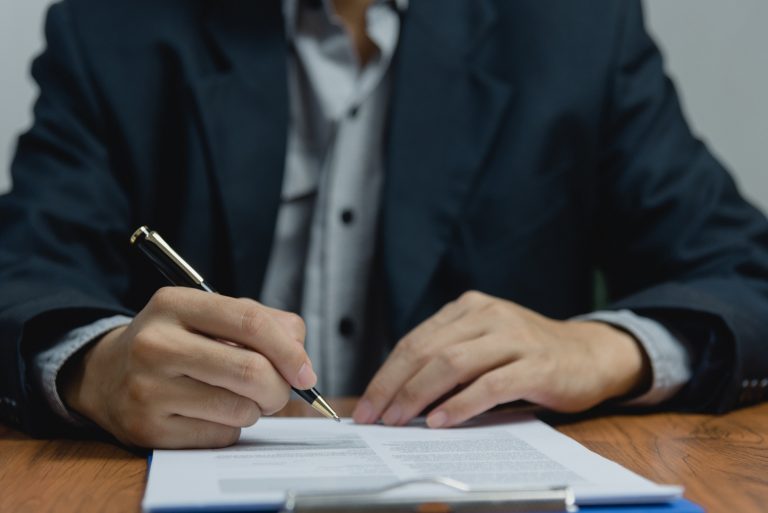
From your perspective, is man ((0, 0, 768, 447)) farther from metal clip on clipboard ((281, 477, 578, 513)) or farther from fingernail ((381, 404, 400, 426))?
metal clip on clipboard ((281, 477, 578, 513))

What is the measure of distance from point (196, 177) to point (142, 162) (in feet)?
0.25

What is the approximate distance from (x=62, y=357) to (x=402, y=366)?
0.90ft

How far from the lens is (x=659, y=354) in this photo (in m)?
0.85

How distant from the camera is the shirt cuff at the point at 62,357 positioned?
2.42 ft

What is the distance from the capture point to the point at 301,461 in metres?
0.58

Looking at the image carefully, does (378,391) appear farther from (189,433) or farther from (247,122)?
(247,122)

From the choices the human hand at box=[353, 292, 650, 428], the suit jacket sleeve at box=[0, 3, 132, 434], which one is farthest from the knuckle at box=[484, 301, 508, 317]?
the suit jacket sleeve at box=[0, 3, 132, 434]

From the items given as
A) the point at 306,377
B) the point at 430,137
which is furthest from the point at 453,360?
the point at 430,137

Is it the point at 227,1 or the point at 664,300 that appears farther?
the point at 227,1

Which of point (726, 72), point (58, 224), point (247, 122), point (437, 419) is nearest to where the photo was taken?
point (437, 419)

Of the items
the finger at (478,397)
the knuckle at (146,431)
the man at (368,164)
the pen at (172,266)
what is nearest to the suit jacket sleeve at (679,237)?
the man at (368,164)

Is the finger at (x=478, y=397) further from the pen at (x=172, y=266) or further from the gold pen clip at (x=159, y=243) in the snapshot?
the gold pen clip at (x=159, y=243)

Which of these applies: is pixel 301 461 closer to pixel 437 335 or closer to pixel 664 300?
pixel 437 335

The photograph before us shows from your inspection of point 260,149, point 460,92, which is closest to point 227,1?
point 260,149
